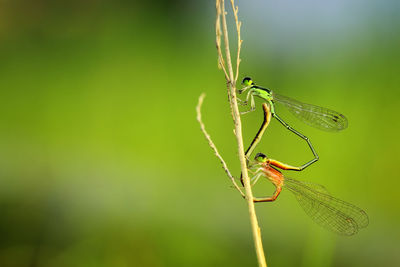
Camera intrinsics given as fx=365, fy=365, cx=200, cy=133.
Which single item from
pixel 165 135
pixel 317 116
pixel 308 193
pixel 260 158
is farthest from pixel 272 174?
pixel 165 135

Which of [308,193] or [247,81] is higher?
[247,81]

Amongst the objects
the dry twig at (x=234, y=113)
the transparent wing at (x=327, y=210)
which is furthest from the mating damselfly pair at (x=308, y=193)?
the dry twig at (x=234, y=113)

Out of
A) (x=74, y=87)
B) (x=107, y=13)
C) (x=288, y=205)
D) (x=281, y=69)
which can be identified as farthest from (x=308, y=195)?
(x=107, y=13)

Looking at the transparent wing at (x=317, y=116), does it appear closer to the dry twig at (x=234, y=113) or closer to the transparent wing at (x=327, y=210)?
the transparent wing at (x=327, y=210)

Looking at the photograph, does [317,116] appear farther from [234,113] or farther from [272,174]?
[234,113]

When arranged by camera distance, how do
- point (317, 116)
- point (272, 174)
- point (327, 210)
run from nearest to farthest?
Answer: point (272, 174)
point (327, 210)
point (317, 116)

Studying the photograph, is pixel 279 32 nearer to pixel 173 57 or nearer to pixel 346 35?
pixel 346 35

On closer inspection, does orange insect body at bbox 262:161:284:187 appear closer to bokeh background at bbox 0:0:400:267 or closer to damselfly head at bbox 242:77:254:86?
damselfly head at bbox 242:77:254:86
